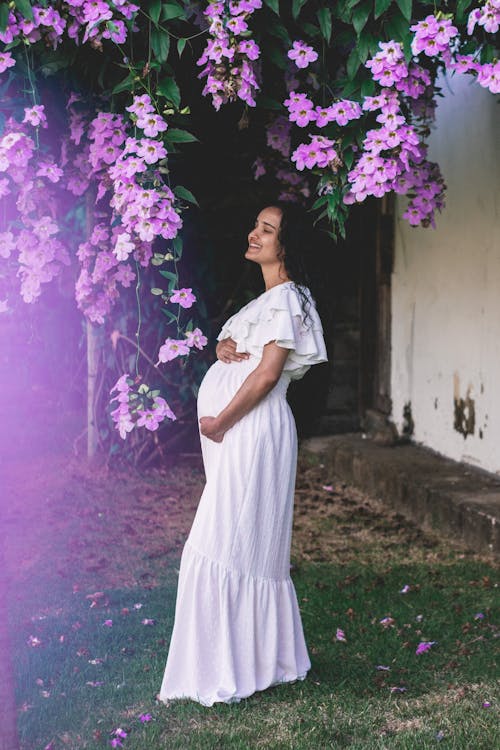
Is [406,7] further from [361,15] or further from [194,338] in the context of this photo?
[194,338]

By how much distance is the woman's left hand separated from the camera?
10.6 feet

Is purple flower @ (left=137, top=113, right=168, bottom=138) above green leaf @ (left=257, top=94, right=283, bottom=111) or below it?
below

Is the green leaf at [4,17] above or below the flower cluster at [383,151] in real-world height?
above

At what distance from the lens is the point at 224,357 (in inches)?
133

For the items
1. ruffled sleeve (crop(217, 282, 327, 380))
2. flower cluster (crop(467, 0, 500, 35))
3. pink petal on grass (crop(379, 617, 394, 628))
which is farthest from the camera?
pink petal on grass (crop(379, 617, 394, 628))

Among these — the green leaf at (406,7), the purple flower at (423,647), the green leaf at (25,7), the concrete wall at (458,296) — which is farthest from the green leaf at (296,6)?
the concrete wall at (458,296)

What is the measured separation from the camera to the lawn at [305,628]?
311 cm

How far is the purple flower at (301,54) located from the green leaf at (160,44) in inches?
13.8

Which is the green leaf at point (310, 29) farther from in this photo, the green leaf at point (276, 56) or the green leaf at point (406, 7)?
the green leaf at point (406, 7)

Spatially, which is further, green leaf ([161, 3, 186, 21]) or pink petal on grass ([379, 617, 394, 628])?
pink petal on grass ([379, 617, 394, 628])

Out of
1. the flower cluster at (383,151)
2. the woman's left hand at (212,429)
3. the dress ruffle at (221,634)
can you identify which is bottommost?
the dress ruffle at (221,634)

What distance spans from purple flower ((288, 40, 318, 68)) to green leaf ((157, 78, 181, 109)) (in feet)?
1.12

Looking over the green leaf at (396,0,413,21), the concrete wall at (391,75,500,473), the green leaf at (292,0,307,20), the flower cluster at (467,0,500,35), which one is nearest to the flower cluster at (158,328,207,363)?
the green leaf at (292,0,307,20)

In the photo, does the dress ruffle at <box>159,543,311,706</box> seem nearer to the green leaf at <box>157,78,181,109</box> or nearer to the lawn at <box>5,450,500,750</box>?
the lawn at <box>5,450,500,750</box>
